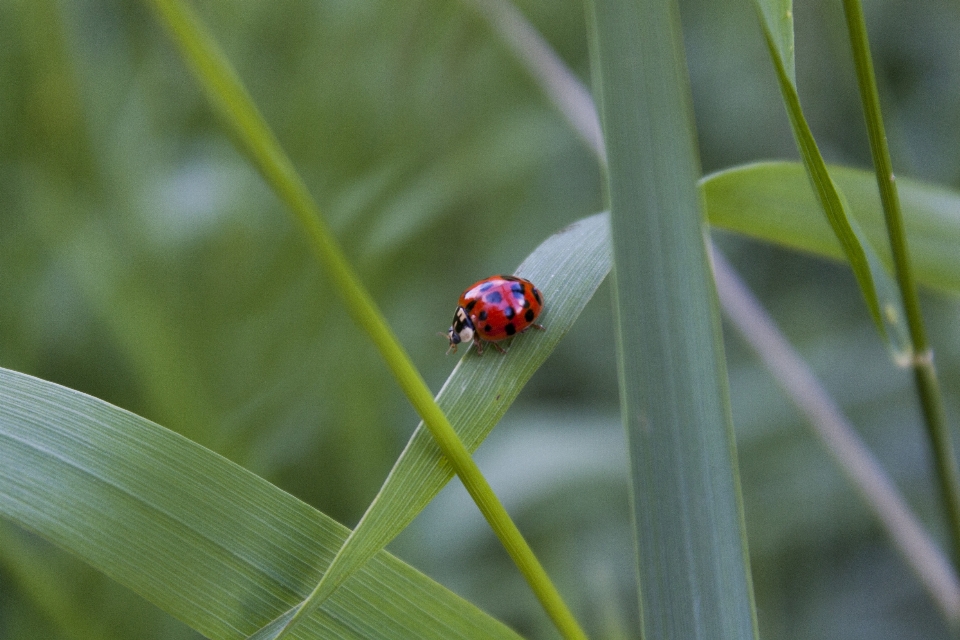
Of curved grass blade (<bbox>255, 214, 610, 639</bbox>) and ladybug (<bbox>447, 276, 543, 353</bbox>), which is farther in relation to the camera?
ladybug (<bbox>447, 276, 543, 353</bbox>)

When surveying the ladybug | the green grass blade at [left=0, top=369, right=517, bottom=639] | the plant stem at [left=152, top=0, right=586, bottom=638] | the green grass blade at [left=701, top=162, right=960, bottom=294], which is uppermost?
the green grass blade at [left=701, top=162, right=960, bottom=294]

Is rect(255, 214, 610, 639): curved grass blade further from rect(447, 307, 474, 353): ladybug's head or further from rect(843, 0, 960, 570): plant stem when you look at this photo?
rect(843, 0, 960, 570): plant stem

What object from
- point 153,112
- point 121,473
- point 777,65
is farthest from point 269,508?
point 153,112

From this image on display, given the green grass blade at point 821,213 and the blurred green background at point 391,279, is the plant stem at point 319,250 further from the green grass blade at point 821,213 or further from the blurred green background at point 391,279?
the blurred green background at point 391,279

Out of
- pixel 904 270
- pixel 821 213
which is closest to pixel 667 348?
pixel 904 270

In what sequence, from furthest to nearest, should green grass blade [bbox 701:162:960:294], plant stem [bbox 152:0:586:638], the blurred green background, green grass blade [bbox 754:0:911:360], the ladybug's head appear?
the blurred green background
the ladybug's head
green grass blade [bbox 701:162:960:294]
green grass blade [bbox 754:0:911:360]
plant stem [bbox 152:0:586:638]

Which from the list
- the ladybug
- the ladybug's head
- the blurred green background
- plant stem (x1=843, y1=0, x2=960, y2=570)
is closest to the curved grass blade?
the ladybug

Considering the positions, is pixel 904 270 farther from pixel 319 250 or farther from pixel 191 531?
pixel 191 531

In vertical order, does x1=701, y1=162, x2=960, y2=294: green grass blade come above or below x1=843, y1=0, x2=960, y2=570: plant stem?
above

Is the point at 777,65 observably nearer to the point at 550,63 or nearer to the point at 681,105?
the point at 681,105
